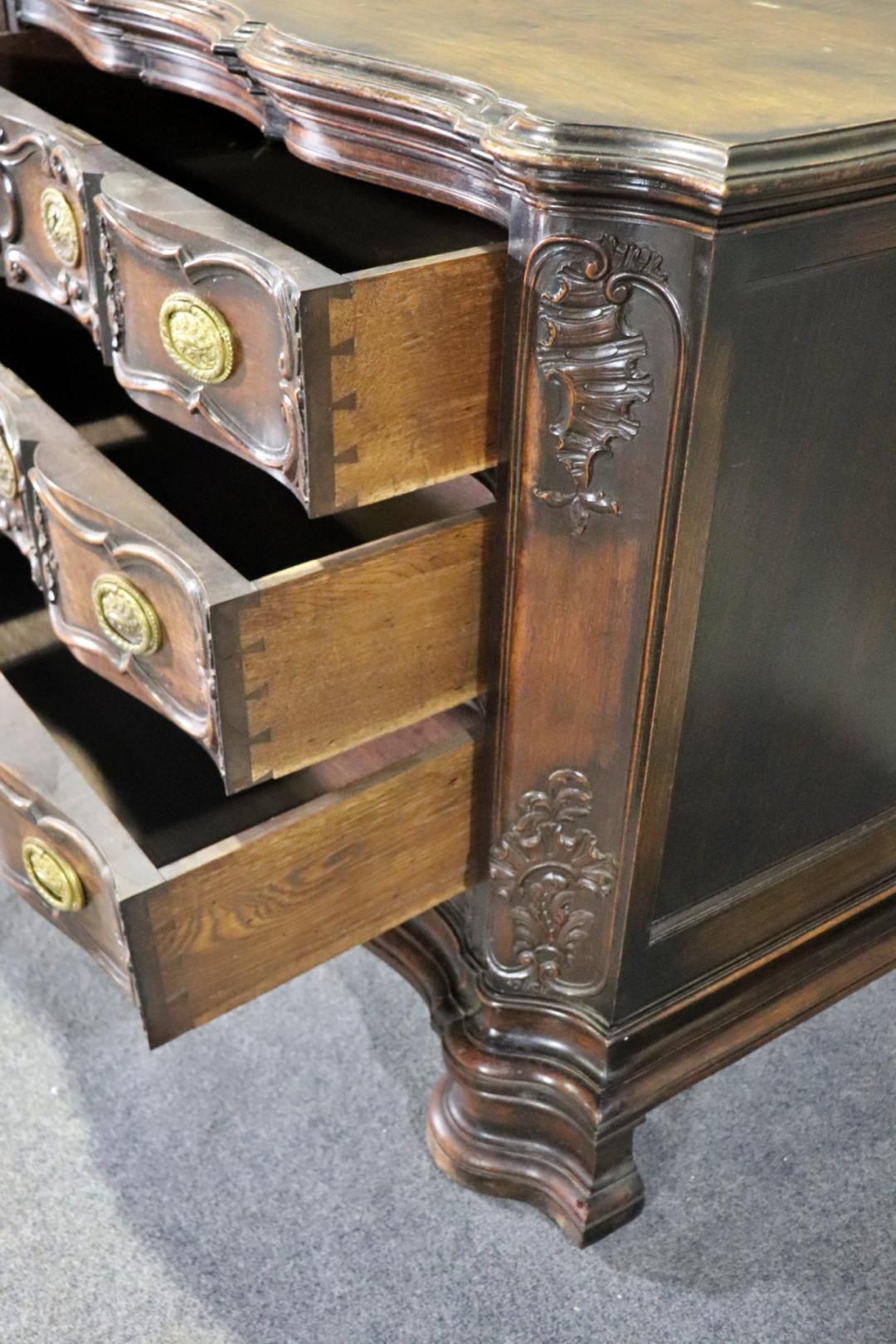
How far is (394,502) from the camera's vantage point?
2.90 ft

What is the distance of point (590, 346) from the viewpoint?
0.63m

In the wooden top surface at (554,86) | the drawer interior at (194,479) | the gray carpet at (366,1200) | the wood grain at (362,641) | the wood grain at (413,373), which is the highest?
the wooden top surface at (554,86)

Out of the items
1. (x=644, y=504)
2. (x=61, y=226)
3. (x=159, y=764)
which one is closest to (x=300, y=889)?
(x=159, y=764)

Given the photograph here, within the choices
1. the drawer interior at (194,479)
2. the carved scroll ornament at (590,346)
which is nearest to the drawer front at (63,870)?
the drawer interior at (194,479)

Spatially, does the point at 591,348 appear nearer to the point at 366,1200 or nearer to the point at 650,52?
the point at 650,52

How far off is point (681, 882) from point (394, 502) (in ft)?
1.00

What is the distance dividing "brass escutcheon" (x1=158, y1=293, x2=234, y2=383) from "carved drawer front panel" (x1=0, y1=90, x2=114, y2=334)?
0.09 m

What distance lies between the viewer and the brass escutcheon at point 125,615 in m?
0.70

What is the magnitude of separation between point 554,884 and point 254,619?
27 cm

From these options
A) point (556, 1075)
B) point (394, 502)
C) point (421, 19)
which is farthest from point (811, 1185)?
point (421, 19)

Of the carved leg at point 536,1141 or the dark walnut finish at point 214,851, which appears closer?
the dark walnut finish at point 214,851

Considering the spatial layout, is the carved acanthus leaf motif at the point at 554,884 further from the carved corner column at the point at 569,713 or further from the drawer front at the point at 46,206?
the drawer front at the point at 46,206

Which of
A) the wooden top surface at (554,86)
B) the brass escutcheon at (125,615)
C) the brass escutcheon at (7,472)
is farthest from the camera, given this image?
the brass escutcheon at (7,472)

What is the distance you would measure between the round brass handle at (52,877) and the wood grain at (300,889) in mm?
75
